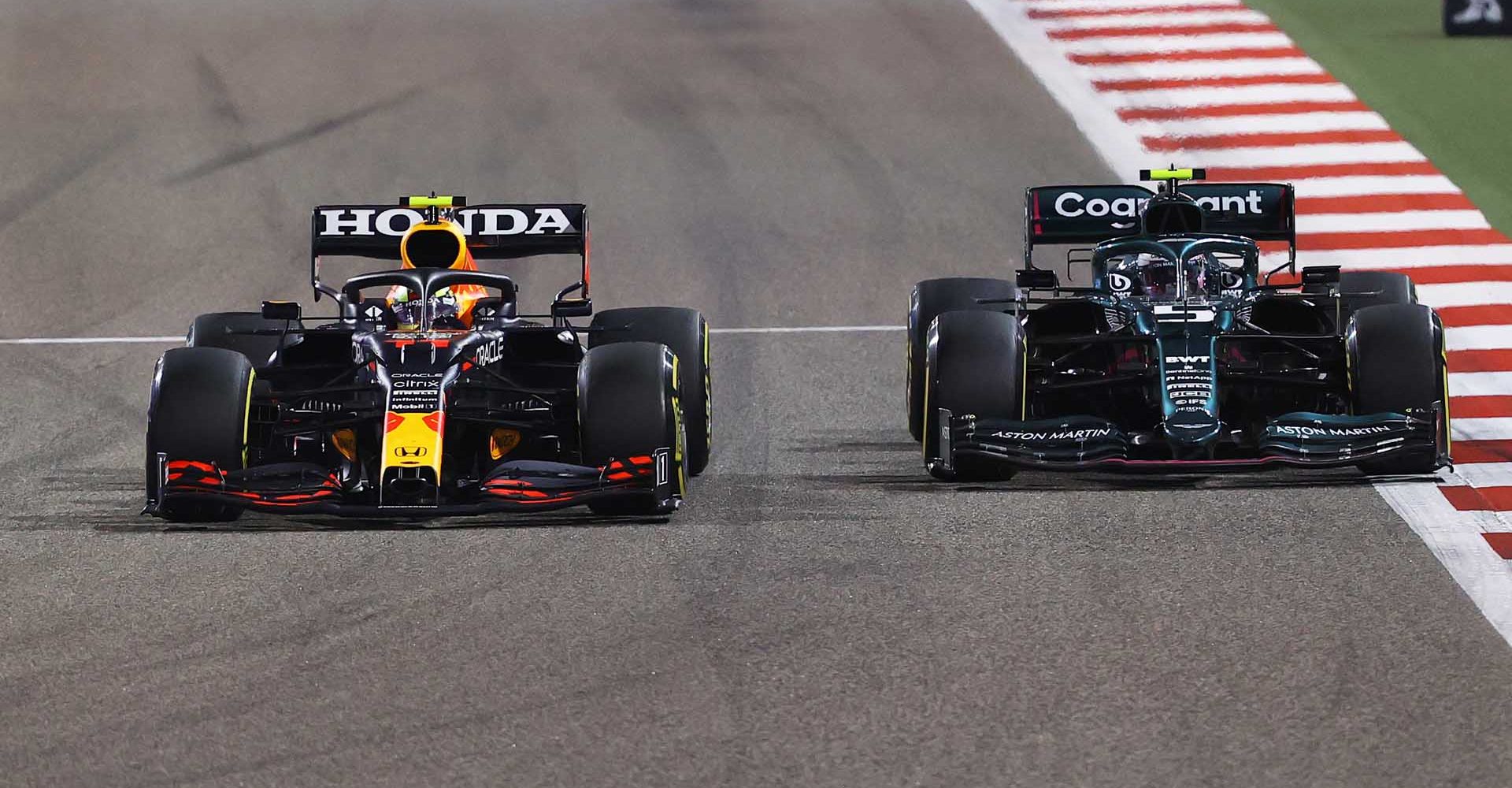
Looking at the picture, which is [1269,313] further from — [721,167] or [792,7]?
[792,7]

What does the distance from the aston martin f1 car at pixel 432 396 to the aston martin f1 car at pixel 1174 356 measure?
1.59 meters

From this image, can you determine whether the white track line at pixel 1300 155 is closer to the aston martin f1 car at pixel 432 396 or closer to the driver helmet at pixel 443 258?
the aston martin f1 car at pixel 432 396

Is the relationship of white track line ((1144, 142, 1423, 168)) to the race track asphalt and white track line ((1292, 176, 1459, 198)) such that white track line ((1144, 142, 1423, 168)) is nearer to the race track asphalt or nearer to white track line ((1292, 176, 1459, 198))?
white track line ((1292, 176, 1459, 198))

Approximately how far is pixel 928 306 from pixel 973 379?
6.04 ft

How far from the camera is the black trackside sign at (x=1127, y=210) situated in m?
14.5

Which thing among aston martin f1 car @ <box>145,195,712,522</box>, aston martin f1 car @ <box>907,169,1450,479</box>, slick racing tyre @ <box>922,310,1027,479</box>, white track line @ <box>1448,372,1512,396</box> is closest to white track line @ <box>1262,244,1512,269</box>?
white track line @ <box>1448,372,1512,396</box>

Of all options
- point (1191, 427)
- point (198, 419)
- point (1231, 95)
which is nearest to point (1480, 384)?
point (1191, 427)

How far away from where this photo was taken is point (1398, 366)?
12203mm

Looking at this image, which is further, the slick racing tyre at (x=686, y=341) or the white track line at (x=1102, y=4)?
the white track line at (x=1102, y=4)

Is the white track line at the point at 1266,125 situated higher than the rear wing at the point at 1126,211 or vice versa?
the white track line at the point at 1266,125

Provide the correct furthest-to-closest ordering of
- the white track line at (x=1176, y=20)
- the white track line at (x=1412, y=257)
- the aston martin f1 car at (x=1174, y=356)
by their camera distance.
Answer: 1. the white track line at (x=1176, y=20)
2. the white track line at (x=1412, y=257)
3. the aston martin f1 car at (x=1174, y=356)

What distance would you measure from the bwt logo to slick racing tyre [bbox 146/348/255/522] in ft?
17.6

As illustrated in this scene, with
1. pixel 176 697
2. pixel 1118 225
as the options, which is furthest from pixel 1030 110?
pixel 176 697

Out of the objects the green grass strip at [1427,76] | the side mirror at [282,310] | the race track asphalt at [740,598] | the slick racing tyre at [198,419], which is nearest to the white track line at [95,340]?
the race track asphalt at [740,598]
